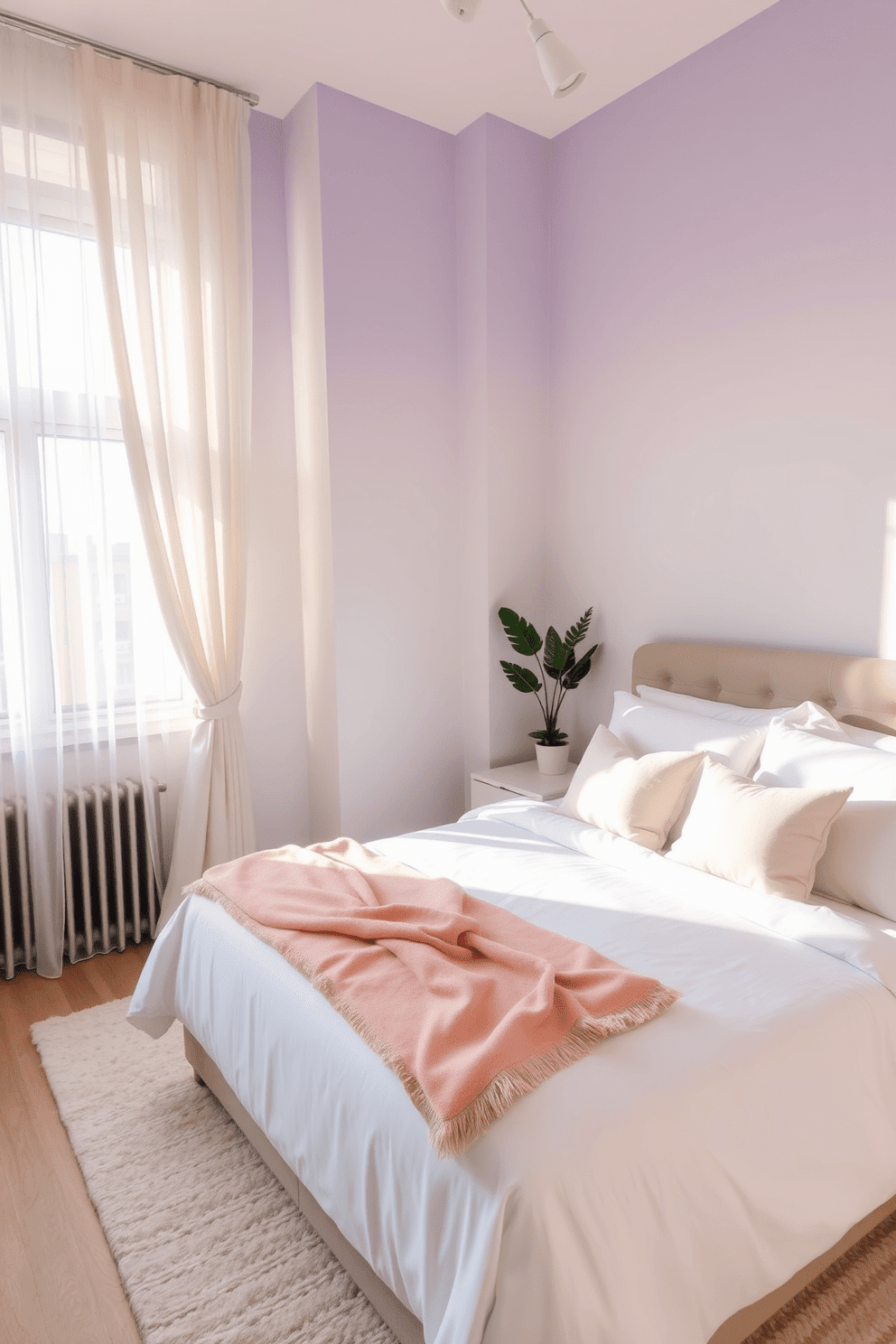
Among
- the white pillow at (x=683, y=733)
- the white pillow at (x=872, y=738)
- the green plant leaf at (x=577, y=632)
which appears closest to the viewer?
the white pillow at (x=872, y=738)

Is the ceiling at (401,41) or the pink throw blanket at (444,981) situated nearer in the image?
the pink throw blanket at (444,981)

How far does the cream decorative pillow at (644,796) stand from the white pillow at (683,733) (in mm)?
111

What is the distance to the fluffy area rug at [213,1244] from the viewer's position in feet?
5.12

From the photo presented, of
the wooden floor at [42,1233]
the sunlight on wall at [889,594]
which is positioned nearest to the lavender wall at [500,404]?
the sunlight on wall at [889,594]

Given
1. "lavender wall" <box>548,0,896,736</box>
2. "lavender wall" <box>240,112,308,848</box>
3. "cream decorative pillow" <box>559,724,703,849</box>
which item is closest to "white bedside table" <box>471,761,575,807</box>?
"lavender wall" <box>548,0,896,736</box>

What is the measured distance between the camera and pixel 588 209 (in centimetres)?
337

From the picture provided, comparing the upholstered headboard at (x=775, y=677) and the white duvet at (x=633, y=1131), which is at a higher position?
the upholstered headboard at (x=775, y=677)

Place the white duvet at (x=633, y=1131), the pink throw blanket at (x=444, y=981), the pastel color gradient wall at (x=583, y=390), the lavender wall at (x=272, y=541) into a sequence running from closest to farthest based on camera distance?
the white duvet at (x=633, y=1131) → the pink throw blanket at (x=444, y=981) → the pastel color gradient wall at (x=583, y=390) → the lavender wall at (x=272, y=541)

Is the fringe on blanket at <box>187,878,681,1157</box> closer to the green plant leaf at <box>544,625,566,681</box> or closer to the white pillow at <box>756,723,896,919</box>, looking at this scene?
the white pillow at <box>756,723,896,919</box>

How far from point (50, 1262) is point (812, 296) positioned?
10.5ft

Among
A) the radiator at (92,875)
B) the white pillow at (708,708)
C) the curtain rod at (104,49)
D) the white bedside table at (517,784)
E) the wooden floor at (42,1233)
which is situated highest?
the curtain rod at (104,49)

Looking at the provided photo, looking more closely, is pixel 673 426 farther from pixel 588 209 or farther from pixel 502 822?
pixel 502 822

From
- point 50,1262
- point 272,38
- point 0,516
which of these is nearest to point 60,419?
point 0,516

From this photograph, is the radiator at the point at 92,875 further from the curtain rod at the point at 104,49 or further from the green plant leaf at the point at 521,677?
the curtain rod at the point at 104,49
